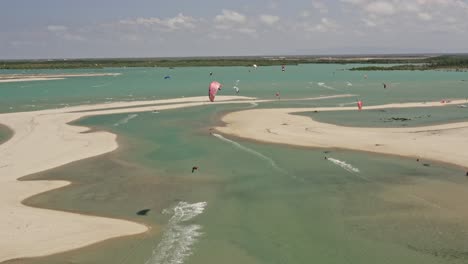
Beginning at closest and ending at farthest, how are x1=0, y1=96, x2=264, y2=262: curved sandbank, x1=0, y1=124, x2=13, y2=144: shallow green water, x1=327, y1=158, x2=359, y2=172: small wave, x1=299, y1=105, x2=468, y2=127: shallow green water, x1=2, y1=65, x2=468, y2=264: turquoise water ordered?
x1=2, y1=65, x2=468, y2=264: turquoise water → x1=0, y1=96, x2=264, y2=262: curved sandbank → x1=327, y1=158, x2=359, y2=172: small wave → x1=0, y1=124, x2=13, y2=144: shallow green water → x1=299, y1=105, x2=468, y2=127: shallow green water

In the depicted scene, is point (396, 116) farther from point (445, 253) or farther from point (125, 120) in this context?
point (445, 253)

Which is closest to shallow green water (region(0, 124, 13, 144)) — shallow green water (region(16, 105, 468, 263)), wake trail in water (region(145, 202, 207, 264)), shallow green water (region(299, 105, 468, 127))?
shallow green water (region(16, 105, 468, 263))

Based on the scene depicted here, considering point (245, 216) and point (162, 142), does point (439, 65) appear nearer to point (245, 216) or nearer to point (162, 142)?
point (162, 142)

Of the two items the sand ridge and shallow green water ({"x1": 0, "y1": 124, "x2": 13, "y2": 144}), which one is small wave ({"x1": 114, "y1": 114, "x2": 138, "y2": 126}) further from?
shallow green water ({"x1": 0, "y1": 124, "x2": 13, "y2": 144})

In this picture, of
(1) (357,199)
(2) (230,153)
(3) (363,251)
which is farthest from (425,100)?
(3) (363,251)

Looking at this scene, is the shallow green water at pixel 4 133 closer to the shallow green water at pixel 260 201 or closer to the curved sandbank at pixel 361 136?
the shallow green water at pixel 260 201

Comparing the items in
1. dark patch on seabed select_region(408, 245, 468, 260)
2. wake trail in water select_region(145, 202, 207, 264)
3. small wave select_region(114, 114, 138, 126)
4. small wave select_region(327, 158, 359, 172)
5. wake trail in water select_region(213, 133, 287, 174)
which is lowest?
small wave select_region(114, 114, 138, 126)
